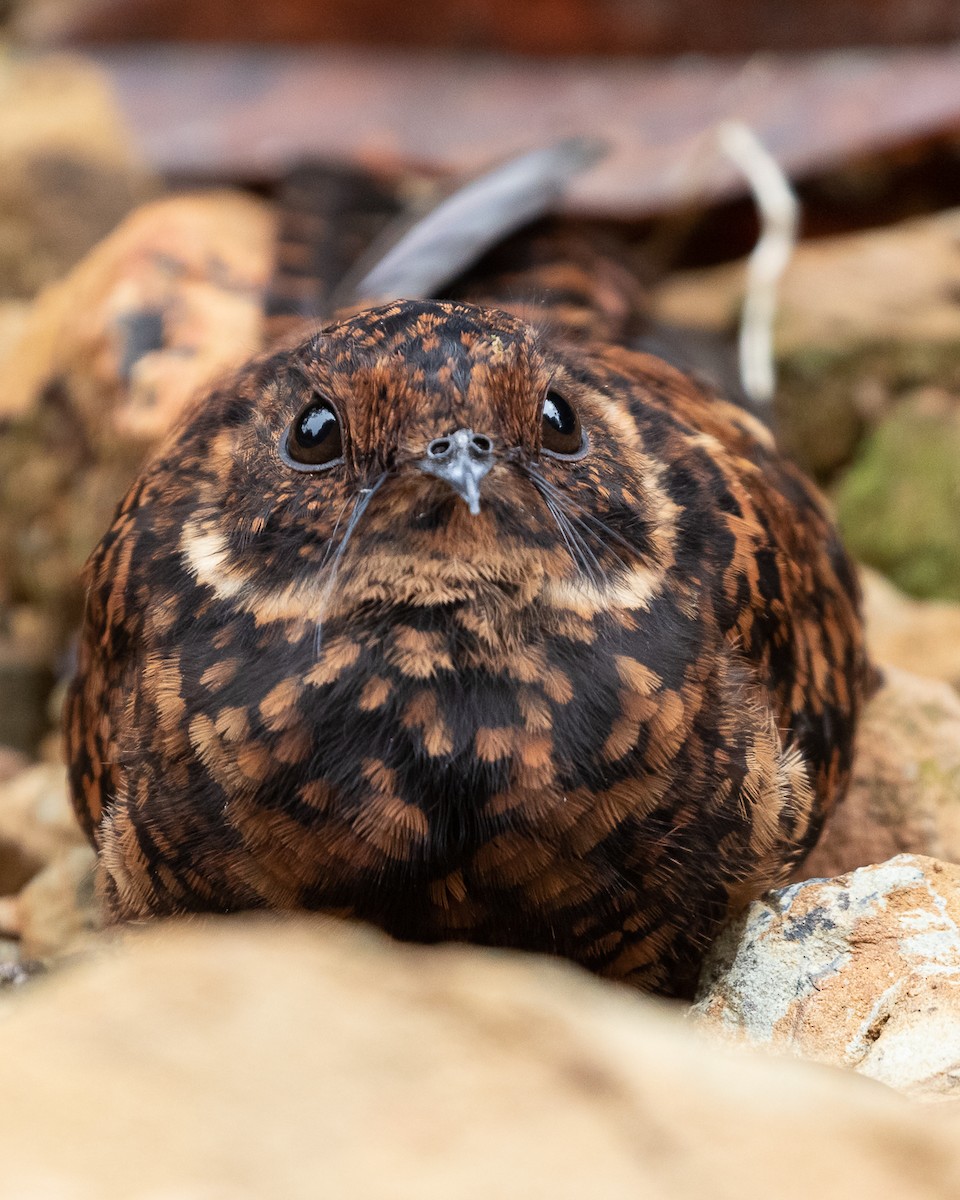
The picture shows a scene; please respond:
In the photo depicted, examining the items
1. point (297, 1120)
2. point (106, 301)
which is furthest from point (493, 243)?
point (297, 1120)

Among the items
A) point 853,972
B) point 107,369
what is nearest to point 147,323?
point 107,369

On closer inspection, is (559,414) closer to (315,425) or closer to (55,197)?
(315,425)

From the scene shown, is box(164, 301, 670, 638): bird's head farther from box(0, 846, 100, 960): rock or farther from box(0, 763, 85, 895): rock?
box(0, 763, 85, 895): rock

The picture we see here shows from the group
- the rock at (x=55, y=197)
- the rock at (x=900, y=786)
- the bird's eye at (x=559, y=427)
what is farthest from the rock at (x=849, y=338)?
the bird's eye at (x=559, y=427)

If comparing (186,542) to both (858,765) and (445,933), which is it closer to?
(445,933)

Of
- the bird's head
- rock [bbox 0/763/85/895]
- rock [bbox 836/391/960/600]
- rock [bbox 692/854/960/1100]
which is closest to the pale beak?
the bird's head

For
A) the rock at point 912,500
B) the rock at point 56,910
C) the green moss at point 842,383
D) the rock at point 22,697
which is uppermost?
the green moss at point 842,383

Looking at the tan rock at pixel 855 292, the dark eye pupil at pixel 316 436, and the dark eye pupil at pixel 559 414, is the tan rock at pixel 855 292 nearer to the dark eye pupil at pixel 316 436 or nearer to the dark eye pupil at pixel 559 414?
the dark eye pupil at pixel 559 414
